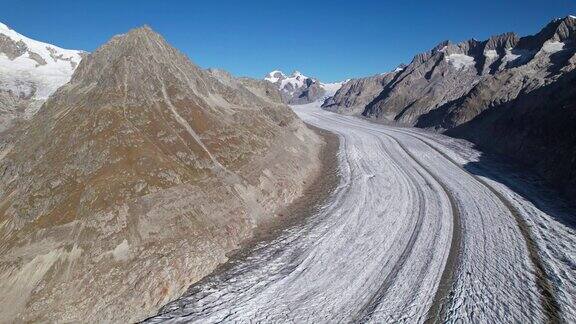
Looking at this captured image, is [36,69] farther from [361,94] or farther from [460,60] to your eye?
[460,60]

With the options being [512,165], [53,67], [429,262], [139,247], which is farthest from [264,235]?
[53,67]

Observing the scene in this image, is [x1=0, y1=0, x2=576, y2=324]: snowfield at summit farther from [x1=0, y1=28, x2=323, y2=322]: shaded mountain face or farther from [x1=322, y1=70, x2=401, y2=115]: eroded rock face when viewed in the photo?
[x1=322, y1=70, x2=401, y2=115]: eroded rock face

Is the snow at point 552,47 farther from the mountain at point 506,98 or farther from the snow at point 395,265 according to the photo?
the snow at point 395,265

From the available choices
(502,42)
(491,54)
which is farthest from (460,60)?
(502,42)

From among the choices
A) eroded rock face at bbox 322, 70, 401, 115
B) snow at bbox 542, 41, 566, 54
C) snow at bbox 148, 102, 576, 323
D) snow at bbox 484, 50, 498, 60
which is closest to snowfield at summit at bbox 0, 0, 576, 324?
snow at bbox 148, 102, 576, 323

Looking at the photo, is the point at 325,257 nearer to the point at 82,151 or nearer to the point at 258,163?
the point at 258,163

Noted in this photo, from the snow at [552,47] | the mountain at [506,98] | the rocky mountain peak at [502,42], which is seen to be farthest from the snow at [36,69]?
the rocky mountain peak at [502,42]
